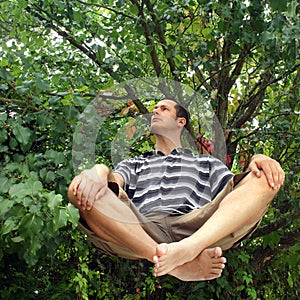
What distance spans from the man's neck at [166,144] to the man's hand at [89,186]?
0.49 feet

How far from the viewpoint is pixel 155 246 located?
1255 mm

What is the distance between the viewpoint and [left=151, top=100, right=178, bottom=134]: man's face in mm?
1220

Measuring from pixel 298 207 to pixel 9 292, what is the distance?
1.63m

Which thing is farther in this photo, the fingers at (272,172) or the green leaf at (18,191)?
the green leaf at (18,191)

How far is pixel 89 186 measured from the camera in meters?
1.16

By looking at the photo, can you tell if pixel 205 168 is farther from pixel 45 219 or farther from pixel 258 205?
pixel 45 219

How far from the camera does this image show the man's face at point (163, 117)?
122 cm

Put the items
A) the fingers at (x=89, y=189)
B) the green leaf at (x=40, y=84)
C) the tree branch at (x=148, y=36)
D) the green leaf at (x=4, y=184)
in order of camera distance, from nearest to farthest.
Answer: the fingers at (x=89, y=189)
the green leaf at (x=4, y=184)
the green leaf at (x=40, y=84)
the tree branch at (x=148, y=36)

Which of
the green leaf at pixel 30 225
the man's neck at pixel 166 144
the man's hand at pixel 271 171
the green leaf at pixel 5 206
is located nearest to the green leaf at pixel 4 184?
the green leaf at pixel 5 206

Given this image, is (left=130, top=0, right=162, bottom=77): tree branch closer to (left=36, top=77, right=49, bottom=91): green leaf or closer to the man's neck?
(left=36, top=77, right=49, bottom=91): green leaf

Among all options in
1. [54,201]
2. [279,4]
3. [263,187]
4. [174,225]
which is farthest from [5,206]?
[279,4]

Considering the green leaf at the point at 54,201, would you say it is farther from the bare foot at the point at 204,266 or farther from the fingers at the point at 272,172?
the fingers at the point at 272,172

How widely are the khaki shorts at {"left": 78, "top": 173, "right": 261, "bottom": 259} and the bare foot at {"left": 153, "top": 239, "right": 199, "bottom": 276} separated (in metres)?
0.08

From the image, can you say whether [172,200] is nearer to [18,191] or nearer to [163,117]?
[163,117]
